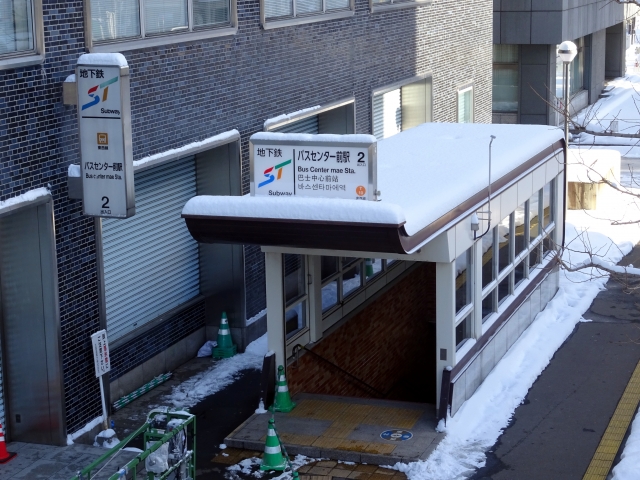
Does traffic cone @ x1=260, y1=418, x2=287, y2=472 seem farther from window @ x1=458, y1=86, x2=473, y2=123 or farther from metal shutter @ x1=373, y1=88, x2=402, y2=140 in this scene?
window @ x1=458, y1=86, x2=473, y2=123

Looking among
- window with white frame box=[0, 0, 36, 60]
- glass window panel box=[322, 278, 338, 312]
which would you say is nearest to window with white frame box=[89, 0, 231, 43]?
window with white frame box=[0, 0, 36, 60]

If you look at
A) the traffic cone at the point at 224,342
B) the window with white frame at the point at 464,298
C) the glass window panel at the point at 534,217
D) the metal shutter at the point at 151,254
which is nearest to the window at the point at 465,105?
the glass window panel at the point at 534,217

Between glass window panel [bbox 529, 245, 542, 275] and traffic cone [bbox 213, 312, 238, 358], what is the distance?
16.3 ft

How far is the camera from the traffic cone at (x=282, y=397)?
12445 millimetres

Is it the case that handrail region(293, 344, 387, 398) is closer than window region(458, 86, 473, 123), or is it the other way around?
handrail region(293, 344, 387, 398)

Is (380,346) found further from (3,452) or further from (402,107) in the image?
(402,107)

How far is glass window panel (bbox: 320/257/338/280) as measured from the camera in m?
13.8

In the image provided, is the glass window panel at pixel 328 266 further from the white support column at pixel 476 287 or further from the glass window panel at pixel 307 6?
the glass window panel at pixel 307 6

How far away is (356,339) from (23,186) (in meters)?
5.88

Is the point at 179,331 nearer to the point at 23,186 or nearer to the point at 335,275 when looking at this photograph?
the point at 335,275

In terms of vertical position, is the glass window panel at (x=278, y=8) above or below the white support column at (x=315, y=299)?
above

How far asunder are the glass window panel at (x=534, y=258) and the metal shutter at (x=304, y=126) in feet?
14.7

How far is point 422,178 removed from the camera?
12.9 metres

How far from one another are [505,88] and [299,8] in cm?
2358
